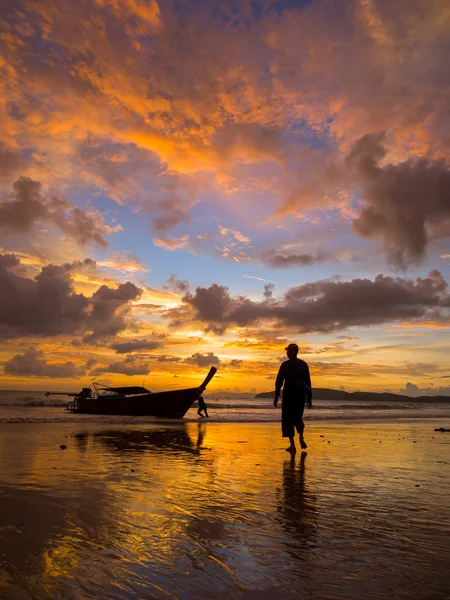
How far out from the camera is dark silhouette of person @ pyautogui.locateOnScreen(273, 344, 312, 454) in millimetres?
9203

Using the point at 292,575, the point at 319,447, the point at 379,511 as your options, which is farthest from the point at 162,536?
the point at 319,447

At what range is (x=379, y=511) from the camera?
15.1 ft

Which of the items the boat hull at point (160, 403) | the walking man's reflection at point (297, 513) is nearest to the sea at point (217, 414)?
the boat hull at point (160, 403)

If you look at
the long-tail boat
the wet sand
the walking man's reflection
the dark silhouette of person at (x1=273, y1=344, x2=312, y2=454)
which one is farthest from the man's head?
the long-tail boat

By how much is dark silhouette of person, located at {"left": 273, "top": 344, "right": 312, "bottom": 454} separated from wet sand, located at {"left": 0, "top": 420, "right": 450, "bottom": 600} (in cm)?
154

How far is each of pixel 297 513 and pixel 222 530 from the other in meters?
1.01

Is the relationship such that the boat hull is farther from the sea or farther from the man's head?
the man's head

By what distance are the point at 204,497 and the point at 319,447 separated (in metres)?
6.26

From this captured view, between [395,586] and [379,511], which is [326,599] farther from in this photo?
[379,511]

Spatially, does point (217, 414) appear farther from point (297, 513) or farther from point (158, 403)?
point (297, 513)

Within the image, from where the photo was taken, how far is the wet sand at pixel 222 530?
2697mm

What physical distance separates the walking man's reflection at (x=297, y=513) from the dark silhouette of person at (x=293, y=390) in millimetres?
2421

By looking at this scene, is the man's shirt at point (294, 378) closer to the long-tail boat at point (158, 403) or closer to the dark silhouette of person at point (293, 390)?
the dark silhouette of person at point (293, 390)

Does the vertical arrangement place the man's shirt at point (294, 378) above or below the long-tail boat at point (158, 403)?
above
